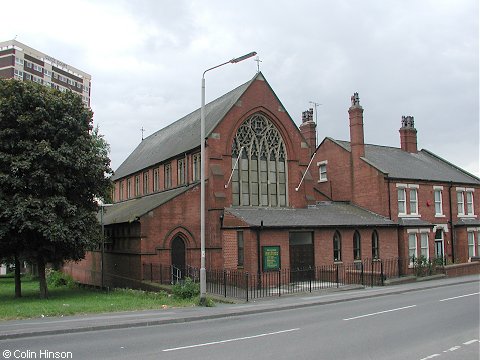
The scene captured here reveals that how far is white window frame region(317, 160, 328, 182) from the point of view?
3978cm

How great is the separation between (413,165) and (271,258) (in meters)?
18.7

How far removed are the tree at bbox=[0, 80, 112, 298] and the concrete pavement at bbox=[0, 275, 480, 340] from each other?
7.89 meters

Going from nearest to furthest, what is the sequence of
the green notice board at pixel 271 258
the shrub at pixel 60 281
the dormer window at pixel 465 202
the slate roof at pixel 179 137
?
the green notice board at pixel 271 258, the slate roof at pixel 179 137, the shrub at pixel 60 281, the dormer window at pixel 465 202

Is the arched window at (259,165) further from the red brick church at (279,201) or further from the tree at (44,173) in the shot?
the tree at (44,173)

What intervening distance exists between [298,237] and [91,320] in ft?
51.0

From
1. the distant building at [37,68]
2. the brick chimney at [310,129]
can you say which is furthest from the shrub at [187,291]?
the distant building at [37,68]

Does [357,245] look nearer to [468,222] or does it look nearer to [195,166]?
[195,166]

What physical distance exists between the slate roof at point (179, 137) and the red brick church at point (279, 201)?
6.0 inches

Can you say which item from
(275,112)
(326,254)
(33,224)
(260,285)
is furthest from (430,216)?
(33,224)

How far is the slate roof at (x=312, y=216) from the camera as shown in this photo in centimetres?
2753

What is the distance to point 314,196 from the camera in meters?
34.6

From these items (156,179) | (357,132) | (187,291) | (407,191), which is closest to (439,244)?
(407,191)

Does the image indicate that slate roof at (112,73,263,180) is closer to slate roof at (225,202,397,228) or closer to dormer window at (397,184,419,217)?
slate roof at (225,202,397,228)

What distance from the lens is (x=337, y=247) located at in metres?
29.7
